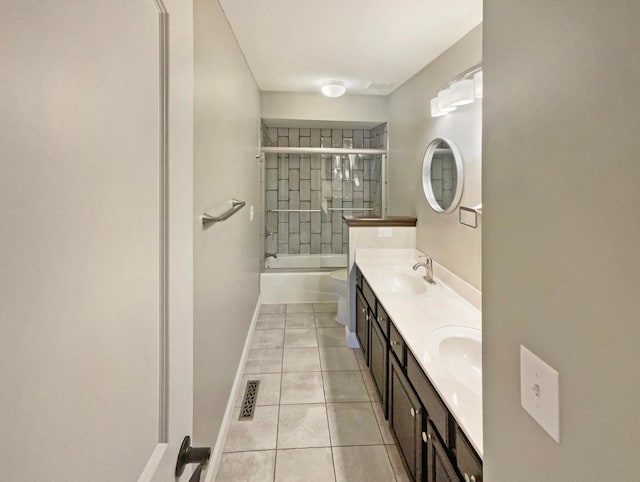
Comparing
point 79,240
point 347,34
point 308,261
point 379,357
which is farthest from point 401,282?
point 79,240

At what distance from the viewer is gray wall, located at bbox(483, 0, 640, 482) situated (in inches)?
16.9

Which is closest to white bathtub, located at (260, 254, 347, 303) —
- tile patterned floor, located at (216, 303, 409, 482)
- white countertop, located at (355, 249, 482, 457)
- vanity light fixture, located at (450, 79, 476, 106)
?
tile patterned floor, located at (216, 303, 409, 482)

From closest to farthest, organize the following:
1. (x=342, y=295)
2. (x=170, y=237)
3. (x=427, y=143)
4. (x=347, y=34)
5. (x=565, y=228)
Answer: (x=565, y=228), (x=170, y=237), (x=347, y=34), (x=427, y=143), (x=342, y=295)

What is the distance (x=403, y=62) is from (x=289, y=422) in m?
2.74

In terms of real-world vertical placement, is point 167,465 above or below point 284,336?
above

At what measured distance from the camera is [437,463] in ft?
4.07

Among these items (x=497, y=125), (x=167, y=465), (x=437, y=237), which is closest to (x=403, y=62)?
(x=437, y=237)

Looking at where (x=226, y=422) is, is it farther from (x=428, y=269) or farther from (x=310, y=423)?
(x=428, y=269)

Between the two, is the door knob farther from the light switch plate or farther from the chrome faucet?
the chrome faucet

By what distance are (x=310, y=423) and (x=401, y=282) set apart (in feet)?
3.81

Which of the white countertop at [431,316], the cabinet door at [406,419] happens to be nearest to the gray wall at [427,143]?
the white countertop at [431,316]

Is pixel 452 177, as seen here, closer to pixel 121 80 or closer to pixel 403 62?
pixel 403 62

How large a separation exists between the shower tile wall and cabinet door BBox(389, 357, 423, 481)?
285cm

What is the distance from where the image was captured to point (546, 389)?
22.5 inches
